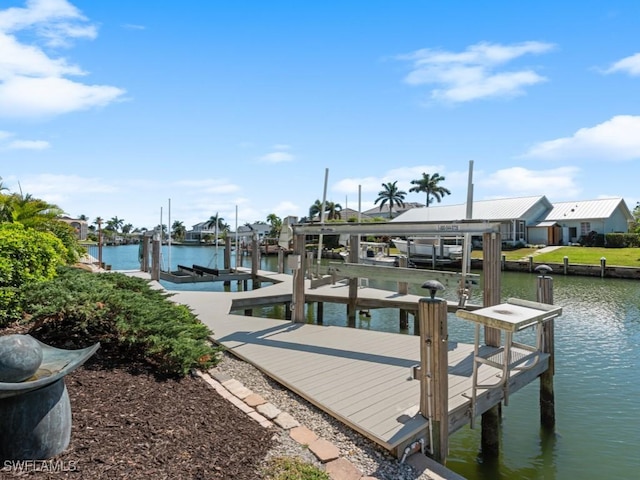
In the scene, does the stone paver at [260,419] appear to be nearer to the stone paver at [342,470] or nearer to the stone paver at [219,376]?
the stone paver at [342,470]

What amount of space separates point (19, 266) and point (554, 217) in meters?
43.8

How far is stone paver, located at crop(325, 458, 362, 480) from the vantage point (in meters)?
3.50

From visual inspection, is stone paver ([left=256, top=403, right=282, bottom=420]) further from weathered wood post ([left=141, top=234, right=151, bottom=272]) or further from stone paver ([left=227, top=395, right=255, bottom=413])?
weathered wood post ([left=141, top=234, right=151, bottom=272])

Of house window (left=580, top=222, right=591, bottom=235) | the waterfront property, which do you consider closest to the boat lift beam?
the waterfront property

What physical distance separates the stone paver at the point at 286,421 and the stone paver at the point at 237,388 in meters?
0.67

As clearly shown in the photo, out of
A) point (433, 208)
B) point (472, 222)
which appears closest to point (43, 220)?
point (472, 222)

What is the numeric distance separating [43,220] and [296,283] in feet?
31.4

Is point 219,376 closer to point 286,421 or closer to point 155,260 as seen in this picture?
point 286,421

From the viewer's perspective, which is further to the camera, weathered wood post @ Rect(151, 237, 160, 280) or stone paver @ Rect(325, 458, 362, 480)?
weathered wood post @ Rect(151, 237, 160, 280)

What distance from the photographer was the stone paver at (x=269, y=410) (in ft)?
14.7

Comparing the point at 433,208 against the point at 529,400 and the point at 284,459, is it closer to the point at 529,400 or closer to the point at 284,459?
the point at 529,400

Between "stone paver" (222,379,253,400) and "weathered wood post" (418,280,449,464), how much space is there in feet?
6.86

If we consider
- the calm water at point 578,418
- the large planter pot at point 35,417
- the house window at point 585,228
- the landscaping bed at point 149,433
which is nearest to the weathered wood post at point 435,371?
the calm water at point 578,418

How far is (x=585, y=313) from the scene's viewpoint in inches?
598
